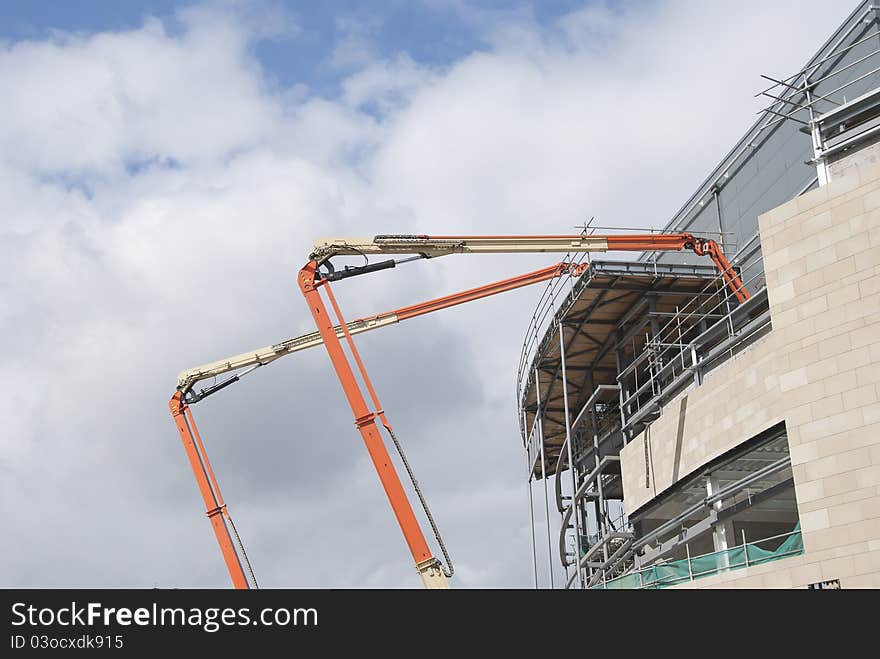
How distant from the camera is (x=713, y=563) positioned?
27953 mm

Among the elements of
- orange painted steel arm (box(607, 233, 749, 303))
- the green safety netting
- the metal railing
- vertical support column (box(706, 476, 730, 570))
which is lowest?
the green safety netting

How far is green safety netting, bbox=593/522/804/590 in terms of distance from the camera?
85.1ft

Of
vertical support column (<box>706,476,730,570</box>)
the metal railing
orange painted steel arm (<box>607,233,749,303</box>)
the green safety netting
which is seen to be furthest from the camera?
orange painted steel arm (<box>607,233,749,303</box>)

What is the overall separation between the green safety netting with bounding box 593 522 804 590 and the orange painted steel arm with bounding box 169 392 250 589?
67.7 feet

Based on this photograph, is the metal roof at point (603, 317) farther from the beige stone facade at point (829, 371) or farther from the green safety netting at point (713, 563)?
the green safety netting at point (713, 563)

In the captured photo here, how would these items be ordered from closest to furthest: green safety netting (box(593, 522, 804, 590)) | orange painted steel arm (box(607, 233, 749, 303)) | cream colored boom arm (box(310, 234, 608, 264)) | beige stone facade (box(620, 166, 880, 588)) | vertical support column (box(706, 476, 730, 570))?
beige stone facade (box(620, 166, 880, 588)), green safety netting (box(593, 522, 804, 590)), vertical support column (box(706, 476, 730, 570)), cream colored boom arm (box(310, 234, 608, 264)), orange painted steel arm (box(607, 233, 749, 303))

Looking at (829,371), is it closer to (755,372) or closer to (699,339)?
(755,372)

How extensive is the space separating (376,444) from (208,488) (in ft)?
44.6

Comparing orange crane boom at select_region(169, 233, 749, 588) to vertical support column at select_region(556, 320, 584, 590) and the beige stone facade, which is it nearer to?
vertical support column at select_region(556, 320, 584, 590)

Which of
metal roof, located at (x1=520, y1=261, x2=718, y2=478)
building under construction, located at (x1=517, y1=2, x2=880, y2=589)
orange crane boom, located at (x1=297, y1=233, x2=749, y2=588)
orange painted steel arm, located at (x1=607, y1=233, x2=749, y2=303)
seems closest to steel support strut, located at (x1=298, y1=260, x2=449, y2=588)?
orange crane boom, located at (x1=297, y1=233, x2=749, y2=588)

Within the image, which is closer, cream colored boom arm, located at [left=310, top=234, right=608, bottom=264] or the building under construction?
the building under construction

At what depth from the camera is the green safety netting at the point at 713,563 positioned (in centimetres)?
2594

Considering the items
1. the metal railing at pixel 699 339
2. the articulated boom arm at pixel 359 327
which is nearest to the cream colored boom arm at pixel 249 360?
the articulated boom arm at pixel 359 327
